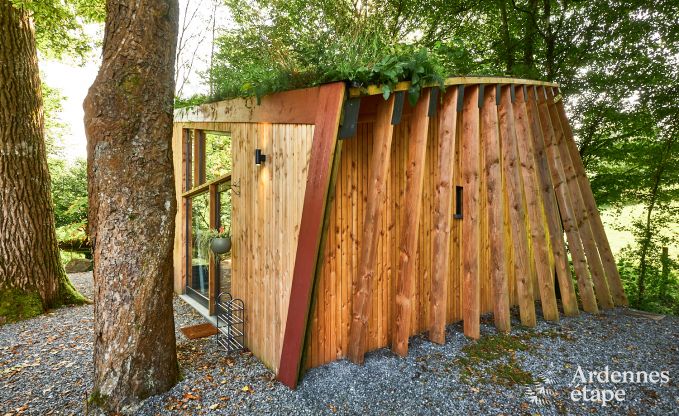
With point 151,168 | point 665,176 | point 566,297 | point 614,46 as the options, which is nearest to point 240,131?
point 151,168

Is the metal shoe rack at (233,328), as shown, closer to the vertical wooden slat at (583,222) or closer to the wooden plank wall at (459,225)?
the wooden plank wall at (459,225)

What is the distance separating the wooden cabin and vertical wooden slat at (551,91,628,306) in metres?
0.02

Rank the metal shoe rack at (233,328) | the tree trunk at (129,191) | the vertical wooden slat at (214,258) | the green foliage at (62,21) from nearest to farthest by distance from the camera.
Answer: the tree trunk at (129,191) < the metal shoe rack at (233,328) < the vertical wooden slat at (214,258) < the green foliage at (62,21)

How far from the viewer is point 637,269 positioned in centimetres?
645

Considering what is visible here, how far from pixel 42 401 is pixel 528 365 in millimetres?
4217

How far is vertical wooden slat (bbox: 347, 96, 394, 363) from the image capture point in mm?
3244

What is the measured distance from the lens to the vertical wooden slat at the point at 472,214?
393 cm

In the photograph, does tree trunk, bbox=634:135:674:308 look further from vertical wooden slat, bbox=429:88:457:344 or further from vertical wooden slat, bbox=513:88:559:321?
vertical wooden slat, bbox=429:88:457:344

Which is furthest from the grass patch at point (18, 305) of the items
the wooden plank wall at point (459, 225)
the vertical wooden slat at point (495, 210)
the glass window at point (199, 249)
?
the vertical wooden slat at point (495, 210)

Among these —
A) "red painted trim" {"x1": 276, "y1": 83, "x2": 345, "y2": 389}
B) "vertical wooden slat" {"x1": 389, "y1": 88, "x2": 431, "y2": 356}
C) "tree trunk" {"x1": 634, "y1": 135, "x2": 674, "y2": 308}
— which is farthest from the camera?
"tree trunk" {"x1": 634, "y1": 135, "x2": 674, "y2": 308}

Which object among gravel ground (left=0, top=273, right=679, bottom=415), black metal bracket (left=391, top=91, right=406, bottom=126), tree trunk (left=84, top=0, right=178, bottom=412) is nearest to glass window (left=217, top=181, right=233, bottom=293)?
gravel ground (left=0, top=273, right=679, bottom=415)

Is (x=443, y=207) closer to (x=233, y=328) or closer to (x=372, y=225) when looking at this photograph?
(x=372, y=225)

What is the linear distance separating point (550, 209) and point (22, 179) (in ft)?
22.7

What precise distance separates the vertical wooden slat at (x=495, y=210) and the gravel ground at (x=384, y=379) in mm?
369
